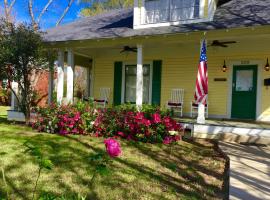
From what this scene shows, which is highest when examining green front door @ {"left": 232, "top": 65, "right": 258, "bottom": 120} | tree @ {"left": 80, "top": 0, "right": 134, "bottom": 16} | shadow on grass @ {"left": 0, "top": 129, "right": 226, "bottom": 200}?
tree @ {"left": 80, "top": 0, "right": 134, "bottom": 16}

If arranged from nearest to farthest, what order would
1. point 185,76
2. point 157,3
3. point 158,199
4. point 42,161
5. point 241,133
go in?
point 42,161 → point 158,199 → point 241,133 → point 157,3 → point 185,76

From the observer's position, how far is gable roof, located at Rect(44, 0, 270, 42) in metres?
9.41

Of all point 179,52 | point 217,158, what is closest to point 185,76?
point 179,52

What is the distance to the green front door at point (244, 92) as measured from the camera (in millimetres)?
11453

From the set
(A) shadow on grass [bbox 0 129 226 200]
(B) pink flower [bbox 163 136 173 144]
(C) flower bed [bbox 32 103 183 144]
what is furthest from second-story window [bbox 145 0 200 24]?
(A) shadow on grass [bbox 0 129 226 200]

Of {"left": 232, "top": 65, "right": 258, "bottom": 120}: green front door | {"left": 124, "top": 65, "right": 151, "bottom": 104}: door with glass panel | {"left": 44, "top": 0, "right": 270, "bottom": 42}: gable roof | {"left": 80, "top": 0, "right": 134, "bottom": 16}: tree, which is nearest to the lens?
{"left": 44, "top": 0, "right": 270, "bottom": 42}: gable roof

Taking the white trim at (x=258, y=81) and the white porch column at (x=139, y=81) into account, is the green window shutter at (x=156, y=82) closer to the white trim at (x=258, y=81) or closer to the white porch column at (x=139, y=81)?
the white porch column at (x=139, y=81)

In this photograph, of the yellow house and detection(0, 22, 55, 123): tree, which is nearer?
the yellow house

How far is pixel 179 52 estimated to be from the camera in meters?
12.9

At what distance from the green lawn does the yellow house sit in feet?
12.2

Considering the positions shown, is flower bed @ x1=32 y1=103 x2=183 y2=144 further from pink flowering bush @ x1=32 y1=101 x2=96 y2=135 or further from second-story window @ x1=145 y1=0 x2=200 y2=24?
second-story window @ x1=145 y1=0 x2=200 y2=24

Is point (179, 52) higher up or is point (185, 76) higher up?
point (179, 52)

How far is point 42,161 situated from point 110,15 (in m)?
13.8

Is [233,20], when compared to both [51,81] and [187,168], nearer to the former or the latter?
[187,168]
